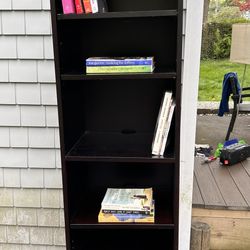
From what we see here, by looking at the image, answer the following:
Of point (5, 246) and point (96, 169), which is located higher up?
point (96, 169)

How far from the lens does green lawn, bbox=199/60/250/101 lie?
27.2ft

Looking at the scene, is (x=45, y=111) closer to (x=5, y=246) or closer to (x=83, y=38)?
(x=83, y=38)

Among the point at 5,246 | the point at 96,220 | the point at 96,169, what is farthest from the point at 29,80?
the point at 5,246

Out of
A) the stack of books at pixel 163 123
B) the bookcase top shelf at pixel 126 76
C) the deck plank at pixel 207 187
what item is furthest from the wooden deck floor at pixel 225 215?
the bookcase top shelf at pixel 126 76

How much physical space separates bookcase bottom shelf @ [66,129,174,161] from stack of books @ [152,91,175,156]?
0.04 m

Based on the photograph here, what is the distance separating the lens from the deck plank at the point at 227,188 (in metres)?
2.55

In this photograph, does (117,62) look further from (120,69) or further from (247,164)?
(247,164)

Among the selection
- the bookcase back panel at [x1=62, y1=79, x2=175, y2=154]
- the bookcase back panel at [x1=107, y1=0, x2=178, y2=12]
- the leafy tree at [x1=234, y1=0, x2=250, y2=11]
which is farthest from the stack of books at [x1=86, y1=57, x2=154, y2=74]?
the leafy tree at [x1=234, y1=0, x2=250, y2=11]

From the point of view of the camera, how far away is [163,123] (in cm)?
166

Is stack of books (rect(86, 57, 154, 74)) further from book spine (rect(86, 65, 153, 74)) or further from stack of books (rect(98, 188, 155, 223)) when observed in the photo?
stack of books (rect(98, 188, 155, 223))

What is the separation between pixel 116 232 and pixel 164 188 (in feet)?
1.24

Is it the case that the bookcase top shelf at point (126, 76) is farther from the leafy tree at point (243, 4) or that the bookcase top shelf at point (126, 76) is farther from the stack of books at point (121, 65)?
the leafy tree at point (243, 4)

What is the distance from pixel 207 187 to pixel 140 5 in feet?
5.10

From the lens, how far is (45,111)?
2.25 m
